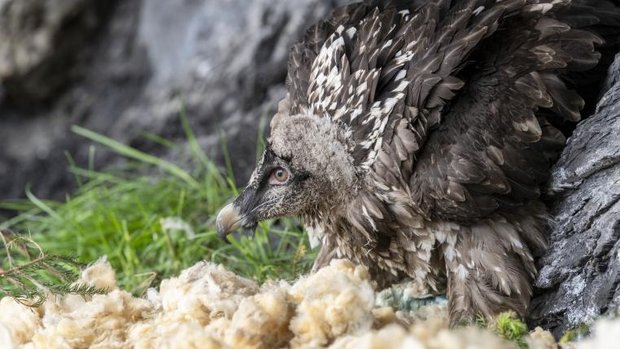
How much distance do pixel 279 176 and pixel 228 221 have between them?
0.23m

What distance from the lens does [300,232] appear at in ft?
11.5

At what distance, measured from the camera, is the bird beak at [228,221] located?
2.64 m

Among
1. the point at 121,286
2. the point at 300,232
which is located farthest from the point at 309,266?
the point at 121,286

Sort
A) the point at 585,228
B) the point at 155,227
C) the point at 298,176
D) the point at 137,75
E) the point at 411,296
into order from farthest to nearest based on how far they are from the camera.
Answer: the point at 137,75
the point at 155,227
the point at 411,296
the point at 298,176
the point at 585,228

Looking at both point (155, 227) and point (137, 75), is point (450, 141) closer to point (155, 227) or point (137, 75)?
point (155, 227)

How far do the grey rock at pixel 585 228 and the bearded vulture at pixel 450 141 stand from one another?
5 centimetres

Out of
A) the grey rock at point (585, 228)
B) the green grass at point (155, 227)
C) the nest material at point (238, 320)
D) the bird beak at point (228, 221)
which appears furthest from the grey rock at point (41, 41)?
the grey rock at point (585, 228)

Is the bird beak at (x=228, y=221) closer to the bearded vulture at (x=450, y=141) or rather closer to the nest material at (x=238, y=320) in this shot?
the bearded vulture at (x=450, y=141)

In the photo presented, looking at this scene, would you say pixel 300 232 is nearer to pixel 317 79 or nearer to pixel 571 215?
pixel 317 79

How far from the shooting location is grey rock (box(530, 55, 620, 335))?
2.13 metres

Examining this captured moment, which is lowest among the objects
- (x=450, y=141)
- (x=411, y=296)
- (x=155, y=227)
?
(x=155, y=227)

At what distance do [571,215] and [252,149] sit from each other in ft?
6.75

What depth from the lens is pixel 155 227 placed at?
3.68m

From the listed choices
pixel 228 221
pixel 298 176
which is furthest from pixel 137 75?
pixel 298 176
